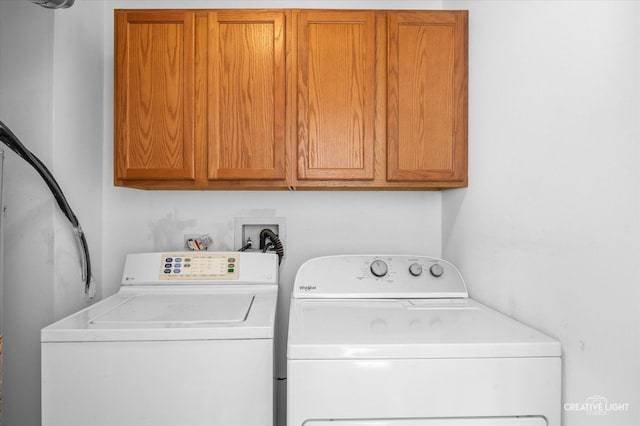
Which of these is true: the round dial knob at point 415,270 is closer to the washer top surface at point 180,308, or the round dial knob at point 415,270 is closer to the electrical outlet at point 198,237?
the washer top surface at point 180,308

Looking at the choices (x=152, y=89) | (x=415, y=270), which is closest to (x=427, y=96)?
(x=415, y=270)

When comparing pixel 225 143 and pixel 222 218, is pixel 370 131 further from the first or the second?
pixel 222 218

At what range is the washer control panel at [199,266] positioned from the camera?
5.93 ft

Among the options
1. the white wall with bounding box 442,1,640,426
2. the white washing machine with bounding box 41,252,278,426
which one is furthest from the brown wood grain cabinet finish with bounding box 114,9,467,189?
the white washing machine with bounding box 41,252,278,426

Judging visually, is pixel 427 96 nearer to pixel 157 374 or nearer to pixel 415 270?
pixel 415 270

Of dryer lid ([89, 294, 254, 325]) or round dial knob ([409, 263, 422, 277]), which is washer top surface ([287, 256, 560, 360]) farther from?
dryer lid ([89, 294, 254, 325])

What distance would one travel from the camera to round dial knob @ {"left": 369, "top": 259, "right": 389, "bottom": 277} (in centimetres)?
176

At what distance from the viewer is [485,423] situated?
1089 millimetres

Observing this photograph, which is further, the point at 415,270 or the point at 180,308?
the point at 415,270

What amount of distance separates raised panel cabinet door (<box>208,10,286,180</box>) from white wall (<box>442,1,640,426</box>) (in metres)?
0.89

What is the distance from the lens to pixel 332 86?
1.72 meters

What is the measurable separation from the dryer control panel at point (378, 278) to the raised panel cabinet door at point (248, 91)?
508 mm

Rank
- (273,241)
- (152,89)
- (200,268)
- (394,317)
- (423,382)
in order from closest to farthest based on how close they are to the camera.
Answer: (423,382)
(394,317)
(152,89)
(200,268)
(273,241)

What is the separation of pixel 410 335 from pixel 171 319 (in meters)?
0.79
